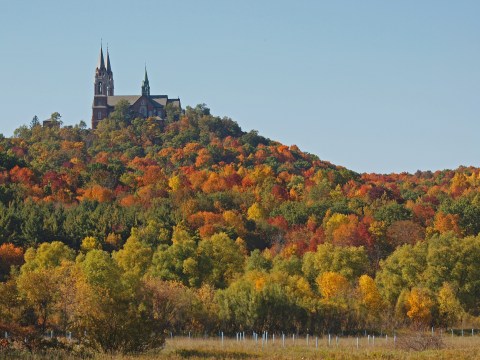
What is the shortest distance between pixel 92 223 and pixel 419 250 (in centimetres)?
3819


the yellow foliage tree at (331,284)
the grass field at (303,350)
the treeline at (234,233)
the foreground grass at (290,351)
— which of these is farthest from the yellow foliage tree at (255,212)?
the foreground grass at (290,351)

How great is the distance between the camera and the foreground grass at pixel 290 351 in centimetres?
4300

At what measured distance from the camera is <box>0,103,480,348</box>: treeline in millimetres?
66125

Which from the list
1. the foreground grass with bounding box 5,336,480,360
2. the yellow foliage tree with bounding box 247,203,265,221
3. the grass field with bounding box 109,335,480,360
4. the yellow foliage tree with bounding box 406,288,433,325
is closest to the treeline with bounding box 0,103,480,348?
the yellow foliage tree with bounding box 406,288,433,325

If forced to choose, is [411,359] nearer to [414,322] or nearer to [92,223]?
[414,322]

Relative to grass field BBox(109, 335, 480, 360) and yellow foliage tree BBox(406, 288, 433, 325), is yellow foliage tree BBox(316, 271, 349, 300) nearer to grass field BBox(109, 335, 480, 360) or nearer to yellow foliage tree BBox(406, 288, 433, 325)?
yellow foliage tree BBox(406, 288, 433, 325)

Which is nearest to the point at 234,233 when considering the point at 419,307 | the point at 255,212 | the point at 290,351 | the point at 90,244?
the point at 255,212

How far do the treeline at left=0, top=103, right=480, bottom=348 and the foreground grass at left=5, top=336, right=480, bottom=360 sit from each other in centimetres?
273

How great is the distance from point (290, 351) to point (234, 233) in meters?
63.7

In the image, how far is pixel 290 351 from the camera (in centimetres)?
4703

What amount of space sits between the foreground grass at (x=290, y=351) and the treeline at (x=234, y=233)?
2.73 m

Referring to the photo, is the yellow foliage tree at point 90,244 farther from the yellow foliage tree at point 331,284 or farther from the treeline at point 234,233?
the yellow foliage tree at point 331,284

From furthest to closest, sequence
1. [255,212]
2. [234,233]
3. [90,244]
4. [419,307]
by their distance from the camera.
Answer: [255,212] → [234,233] → [90,244] → [419,307]

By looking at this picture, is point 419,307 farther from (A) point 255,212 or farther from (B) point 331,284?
(A) point 255,212
